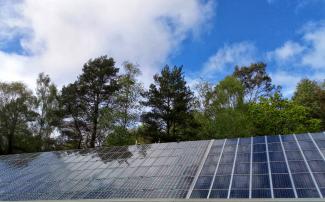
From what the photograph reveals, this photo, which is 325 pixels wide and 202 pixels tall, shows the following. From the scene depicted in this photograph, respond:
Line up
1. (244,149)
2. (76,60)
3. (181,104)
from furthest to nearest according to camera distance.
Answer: (76,60)
(181,104)
(244,149)

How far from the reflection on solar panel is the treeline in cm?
1729

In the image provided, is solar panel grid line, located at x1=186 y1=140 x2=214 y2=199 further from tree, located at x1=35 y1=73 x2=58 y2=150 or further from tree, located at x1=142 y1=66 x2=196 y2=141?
tree, located at x1=35 y1=73 x2=58 y2=150

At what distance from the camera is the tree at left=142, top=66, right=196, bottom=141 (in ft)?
121

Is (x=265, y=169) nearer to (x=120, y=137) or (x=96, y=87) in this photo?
(x=120, y=137)

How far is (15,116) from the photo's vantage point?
40.5 metres

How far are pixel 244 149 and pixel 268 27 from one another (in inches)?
784

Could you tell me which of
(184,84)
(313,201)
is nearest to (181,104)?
(184,84)

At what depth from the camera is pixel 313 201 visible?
29.5ft

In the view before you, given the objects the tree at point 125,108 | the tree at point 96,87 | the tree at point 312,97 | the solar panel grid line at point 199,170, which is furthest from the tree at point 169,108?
the solar panel grid line at point 199,170

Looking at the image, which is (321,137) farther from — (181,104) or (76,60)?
(76,60)

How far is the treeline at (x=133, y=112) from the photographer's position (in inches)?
1391

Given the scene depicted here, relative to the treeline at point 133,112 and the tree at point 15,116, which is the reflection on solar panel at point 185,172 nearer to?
the treeline at point 133,112

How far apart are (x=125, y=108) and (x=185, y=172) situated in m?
27.8

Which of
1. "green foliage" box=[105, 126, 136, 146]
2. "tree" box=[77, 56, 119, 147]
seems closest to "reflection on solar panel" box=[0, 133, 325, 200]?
"green foliage" box=[105, 126, 136, 146]
